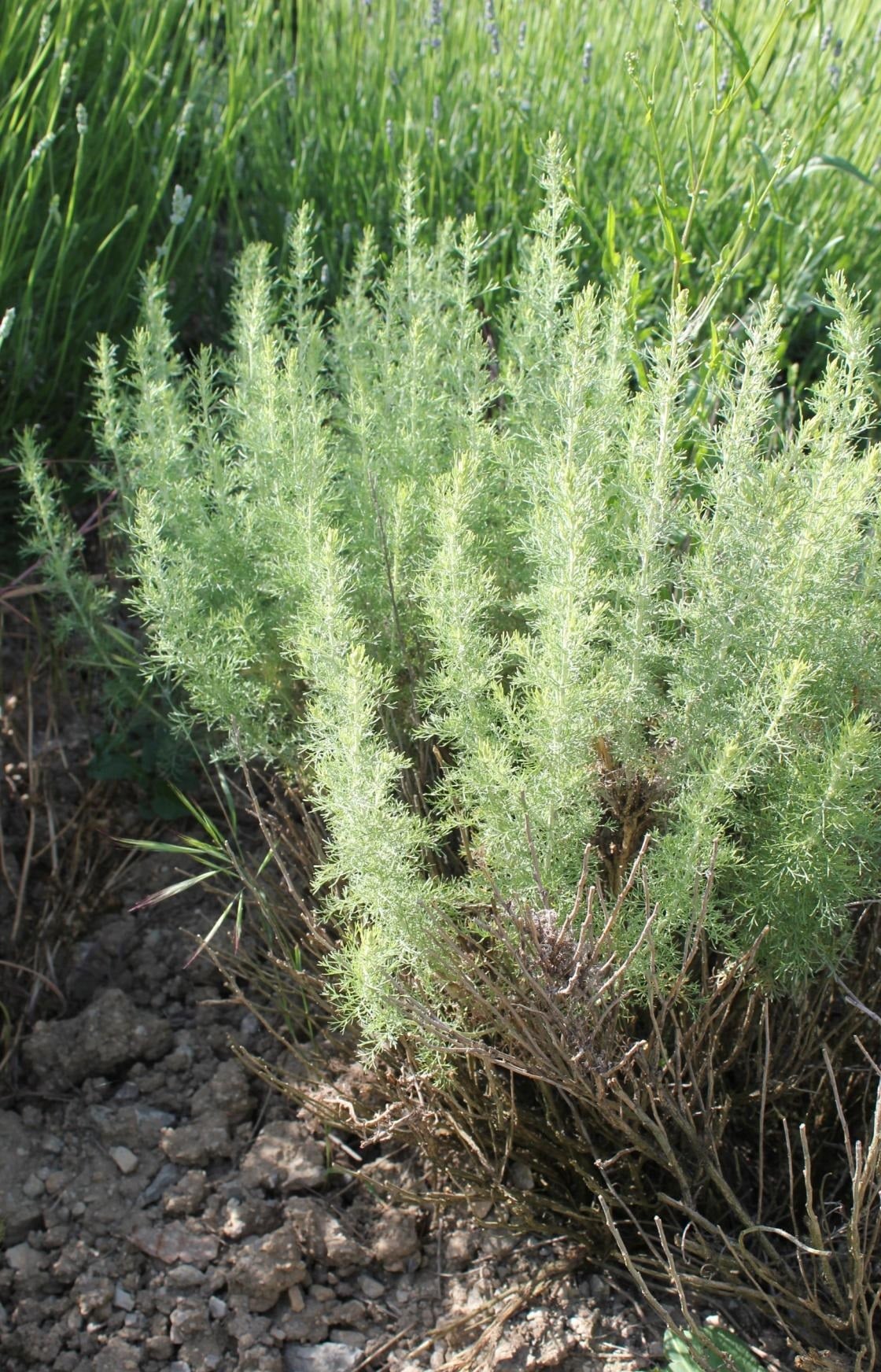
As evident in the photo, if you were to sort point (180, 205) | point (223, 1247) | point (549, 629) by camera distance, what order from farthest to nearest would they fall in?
1. point (180, 205)
2. point (223, 1247)
3. point (549, 629)

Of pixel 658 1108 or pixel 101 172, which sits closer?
pixel 658 1108

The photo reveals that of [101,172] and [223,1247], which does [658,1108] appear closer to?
[223,1247]

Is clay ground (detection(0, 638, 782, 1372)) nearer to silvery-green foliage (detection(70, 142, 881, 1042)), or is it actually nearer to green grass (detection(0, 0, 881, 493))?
silvery-green foliage (detection(70, 142, 881, 1042))

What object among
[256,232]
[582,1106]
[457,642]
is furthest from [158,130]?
[582,1106]

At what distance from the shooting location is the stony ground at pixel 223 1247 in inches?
70.7

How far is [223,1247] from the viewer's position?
1939 millimetres

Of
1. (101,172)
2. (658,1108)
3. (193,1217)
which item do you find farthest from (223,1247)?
(101,172)

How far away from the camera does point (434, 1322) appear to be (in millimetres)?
1843

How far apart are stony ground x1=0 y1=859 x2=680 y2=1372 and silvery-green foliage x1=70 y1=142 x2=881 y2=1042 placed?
0.31 metres

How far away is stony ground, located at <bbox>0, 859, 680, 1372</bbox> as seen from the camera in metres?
1.80

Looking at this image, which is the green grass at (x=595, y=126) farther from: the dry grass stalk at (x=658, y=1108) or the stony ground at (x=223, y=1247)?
the stony ground at (x=223, y=1247)

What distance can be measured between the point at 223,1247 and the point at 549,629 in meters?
1.09

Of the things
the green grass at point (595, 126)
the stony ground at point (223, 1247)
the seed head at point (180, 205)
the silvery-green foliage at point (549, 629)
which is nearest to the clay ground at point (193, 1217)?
the stony ground at point (223, 1247)

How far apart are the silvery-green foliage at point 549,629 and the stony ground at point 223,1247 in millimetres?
307
